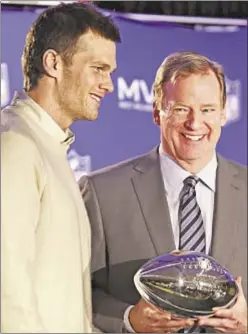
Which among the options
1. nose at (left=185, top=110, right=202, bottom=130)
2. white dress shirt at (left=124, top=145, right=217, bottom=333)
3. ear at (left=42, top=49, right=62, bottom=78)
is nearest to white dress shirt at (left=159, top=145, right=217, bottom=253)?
white dress shirt at (left=124, top=145, right=217, bottom=333)

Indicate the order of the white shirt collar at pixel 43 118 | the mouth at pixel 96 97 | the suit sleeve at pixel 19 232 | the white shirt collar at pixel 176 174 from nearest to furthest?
the suit sleeve at pixel 19 232
the white shirt collar at pixel 43 118
the mouth at pixel 96 97
the white shirt collar at pixel 176 174

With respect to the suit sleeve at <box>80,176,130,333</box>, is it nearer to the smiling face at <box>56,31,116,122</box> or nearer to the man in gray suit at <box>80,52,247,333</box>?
the man in gray suit at <box>80,52,247,333</box>

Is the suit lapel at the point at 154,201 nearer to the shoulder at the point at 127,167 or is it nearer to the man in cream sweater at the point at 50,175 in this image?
the shoulder at the point at 127,167

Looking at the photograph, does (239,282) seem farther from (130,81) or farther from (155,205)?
(130,81)

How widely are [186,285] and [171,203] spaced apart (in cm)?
25

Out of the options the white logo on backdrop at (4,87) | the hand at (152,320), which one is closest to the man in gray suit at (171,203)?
the hand at (152,320)

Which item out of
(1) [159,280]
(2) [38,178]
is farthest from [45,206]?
(1) [159,280]

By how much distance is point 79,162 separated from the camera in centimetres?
172

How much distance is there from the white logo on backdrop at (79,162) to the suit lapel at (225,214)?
32cm

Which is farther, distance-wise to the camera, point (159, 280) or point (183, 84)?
point (183, 84)

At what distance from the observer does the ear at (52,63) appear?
1559 mm

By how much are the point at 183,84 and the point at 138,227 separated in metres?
0.36

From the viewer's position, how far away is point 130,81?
5.80 feet

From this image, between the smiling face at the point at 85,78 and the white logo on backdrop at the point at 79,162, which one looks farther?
the white logo on backdrop at the point at 79,162
